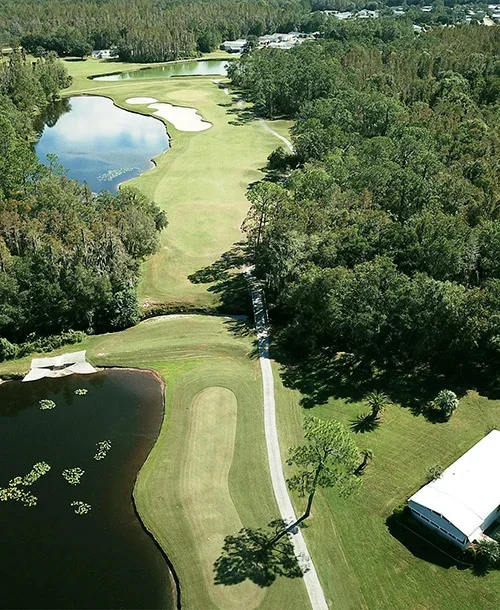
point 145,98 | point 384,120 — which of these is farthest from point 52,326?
point 145,98

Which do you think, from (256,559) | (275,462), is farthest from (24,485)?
(275,462)

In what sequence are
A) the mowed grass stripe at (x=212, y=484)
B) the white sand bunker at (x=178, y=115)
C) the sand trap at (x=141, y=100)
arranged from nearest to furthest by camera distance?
the mowed grass stripe at (x=212, y=484) < the white sand bunker at (x=178, y=115) < the sand trap at (x=141, y=100)

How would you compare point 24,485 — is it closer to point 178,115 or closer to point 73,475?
point 73,475

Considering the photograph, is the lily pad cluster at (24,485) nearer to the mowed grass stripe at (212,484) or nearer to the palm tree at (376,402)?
the mowed grass stripe at (212,484)

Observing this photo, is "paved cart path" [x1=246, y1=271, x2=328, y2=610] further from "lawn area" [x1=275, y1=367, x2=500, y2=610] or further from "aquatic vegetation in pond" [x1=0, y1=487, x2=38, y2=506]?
"aquatic vegetation in pond" [x1=0, y1=487, x2=38, y2=506]

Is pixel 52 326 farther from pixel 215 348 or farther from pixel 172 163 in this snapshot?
pixel 172 163

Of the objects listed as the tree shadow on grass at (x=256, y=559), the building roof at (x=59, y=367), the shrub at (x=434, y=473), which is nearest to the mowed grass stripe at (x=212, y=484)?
the tree shadow on grass at (x=256, y=559)

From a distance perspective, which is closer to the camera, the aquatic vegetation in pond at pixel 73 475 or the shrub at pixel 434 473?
the shrub at pixel 434 473
